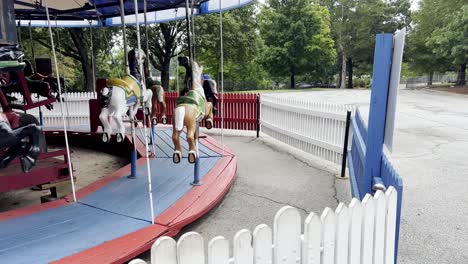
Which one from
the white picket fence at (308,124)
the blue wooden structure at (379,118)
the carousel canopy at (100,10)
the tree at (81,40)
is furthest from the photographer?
the tree at (81,40)

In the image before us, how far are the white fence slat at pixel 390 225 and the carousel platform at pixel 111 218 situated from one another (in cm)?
213

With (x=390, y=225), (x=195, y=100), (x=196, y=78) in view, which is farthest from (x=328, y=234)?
(x=196, y=78)

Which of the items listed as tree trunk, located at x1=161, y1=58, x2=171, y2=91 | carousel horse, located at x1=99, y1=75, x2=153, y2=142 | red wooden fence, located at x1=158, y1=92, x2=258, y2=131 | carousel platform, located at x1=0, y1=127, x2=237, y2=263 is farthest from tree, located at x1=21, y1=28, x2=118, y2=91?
carousel horse, located at x1=99, y1=75, x2=153, y2=142

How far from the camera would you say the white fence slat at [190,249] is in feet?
5.36

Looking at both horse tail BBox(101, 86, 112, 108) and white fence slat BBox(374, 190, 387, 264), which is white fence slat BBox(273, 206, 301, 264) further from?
horse tail BBox(101, 86, 112, 108)

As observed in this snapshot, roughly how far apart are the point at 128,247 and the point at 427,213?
13.3ft

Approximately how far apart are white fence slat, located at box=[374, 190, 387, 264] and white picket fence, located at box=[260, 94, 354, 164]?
4.62 meters

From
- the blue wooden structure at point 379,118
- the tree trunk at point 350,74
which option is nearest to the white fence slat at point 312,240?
the blue wooden structure at point 379,118

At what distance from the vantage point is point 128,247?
3.24m

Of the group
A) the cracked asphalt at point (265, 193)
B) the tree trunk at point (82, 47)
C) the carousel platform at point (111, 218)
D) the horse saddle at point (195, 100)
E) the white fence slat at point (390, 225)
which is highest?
the tree trunk at point (82, 47)

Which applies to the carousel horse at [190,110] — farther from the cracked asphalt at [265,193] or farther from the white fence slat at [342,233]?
the white fence slat at [342,233]

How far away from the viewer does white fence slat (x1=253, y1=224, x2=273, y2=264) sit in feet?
6.13

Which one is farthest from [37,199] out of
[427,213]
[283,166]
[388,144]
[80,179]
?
[427,213]

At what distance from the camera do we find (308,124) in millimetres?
8258
